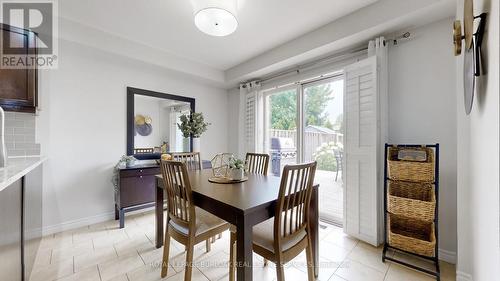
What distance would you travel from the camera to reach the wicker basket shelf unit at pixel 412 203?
1.71 meters

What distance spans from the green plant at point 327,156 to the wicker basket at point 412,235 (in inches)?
40.9

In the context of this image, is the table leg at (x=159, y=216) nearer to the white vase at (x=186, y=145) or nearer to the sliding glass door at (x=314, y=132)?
the white vase at (x=186, y=145)

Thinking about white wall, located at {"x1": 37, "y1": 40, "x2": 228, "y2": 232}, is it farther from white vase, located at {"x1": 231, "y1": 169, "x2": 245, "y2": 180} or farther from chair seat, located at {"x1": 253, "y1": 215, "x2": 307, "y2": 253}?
chair seat, located at {"x1": 253, "y1": 215, "x2": 307, "y2": 253}

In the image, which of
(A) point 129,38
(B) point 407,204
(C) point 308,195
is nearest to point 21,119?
(A) point 129,38

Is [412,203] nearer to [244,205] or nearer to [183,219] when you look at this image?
[244,205]

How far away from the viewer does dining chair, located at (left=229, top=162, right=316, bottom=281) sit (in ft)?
4.20

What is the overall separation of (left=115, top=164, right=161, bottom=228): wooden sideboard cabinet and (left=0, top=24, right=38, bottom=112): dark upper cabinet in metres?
1.15

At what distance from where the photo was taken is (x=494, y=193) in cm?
79

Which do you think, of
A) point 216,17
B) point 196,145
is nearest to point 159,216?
point 196,145

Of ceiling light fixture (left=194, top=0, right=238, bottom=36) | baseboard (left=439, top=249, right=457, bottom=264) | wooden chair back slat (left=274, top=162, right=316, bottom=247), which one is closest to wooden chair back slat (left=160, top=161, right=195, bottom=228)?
wooden chair back slat (left=274, top=162, right=316, bottom=247)

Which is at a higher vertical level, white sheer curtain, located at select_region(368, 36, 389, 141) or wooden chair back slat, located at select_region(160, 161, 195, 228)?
white sheer curtain, located at select_region(368, 36, 389, 141)

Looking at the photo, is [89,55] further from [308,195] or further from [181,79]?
[308,195]

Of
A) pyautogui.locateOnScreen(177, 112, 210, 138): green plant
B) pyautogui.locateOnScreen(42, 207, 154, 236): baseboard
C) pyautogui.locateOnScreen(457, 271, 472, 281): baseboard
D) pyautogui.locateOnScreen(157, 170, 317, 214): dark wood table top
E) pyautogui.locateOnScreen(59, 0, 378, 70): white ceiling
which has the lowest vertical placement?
pyautogui.locateOnScreen(42, 207, 154, 236): baseboard

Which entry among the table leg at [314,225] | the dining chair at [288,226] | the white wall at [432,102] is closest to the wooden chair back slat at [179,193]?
the dining chair at [288,226]
